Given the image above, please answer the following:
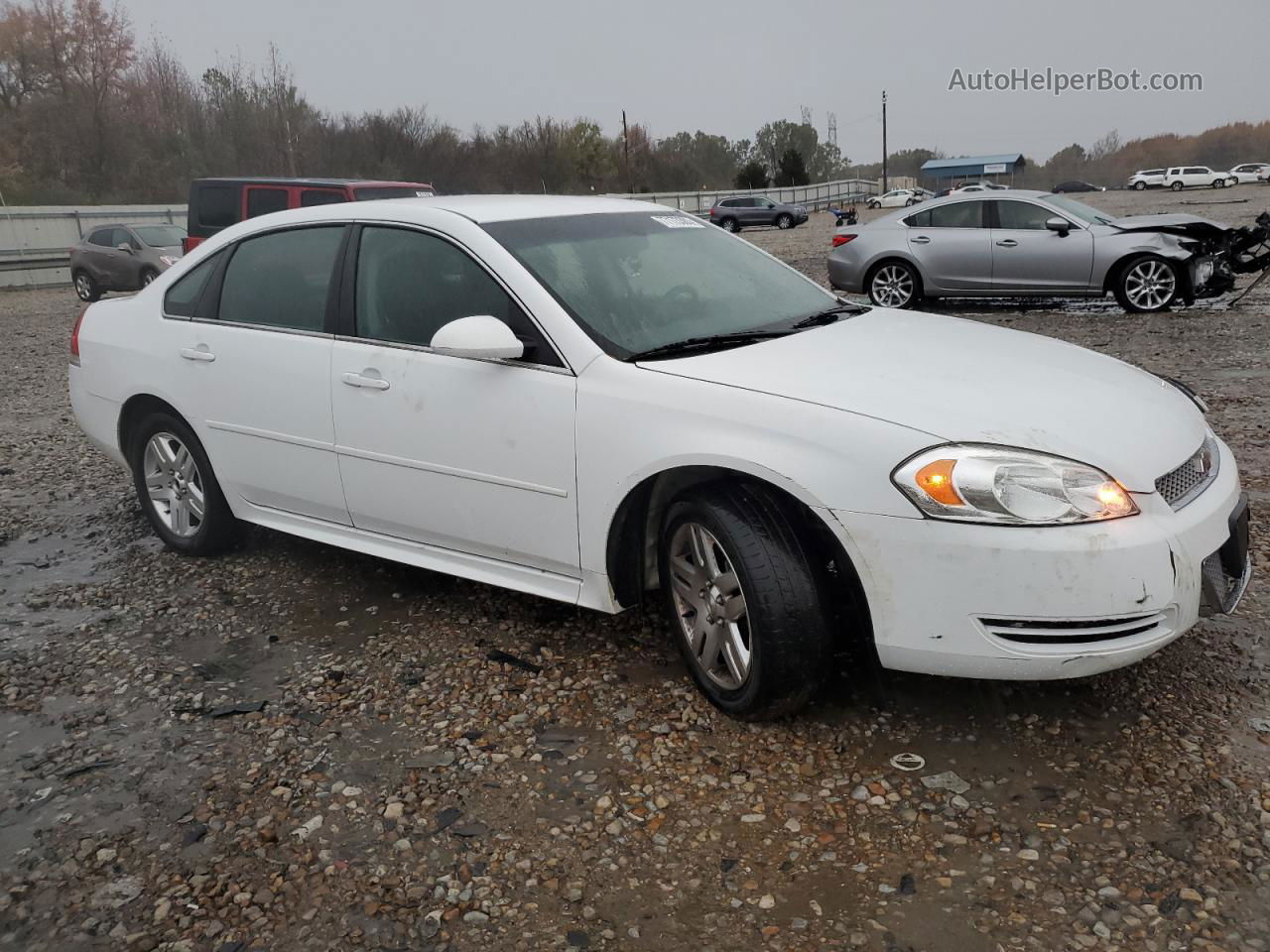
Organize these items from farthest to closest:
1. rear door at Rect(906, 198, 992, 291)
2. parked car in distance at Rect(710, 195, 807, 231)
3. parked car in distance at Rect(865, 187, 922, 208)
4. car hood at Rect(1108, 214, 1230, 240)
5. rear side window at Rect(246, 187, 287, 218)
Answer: parked car in distance at Rect(865, 187, 922, 208)
parked car in distance at Rect(710, 195, 807, 231)
rear side window at Rect(246, 187, 287, 218)
rear door at Rect(906, 198, 992, 291)
car hood at Rect(1108, 214, 1230, 240)

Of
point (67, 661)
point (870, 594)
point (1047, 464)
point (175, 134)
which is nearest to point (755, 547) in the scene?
point (870, 594)

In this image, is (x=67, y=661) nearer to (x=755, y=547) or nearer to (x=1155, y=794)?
(x=755, y=547)

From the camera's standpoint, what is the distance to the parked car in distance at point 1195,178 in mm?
59469

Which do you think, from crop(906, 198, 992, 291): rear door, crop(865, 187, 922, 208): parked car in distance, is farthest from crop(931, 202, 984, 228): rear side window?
crop(865, 187, 922, 208): parked car in distance

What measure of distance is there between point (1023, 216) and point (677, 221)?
30.3ft

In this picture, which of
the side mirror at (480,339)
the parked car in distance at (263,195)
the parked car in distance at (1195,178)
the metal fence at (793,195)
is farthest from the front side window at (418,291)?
the parked car in distance at (1195,178)

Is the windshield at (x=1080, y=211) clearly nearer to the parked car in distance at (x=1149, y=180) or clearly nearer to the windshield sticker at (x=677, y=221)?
the windshield sticker at (x=677, y=221)

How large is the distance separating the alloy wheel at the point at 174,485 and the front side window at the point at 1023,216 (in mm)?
10340

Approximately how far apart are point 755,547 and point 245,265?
2.83m

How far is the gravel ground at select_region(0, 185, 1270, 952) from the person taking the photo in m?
2.40

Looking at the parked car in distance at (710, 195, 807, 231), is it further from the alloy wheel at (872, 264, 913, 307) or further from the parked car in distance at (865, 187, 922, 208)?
the alloy wheel at (872, 264, 913, 307)

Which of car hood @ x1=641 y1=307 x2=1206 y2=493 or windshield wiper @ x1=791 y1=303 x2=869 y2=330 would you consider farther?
windshield wiper @ x1=791 y1=303 x2=869 y2=330

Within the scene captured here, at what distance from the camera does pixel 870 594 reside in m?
2.83

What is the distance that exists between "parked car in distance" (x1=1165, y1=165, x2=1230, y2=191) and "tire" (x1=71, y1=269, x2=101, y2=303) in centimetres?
5851
